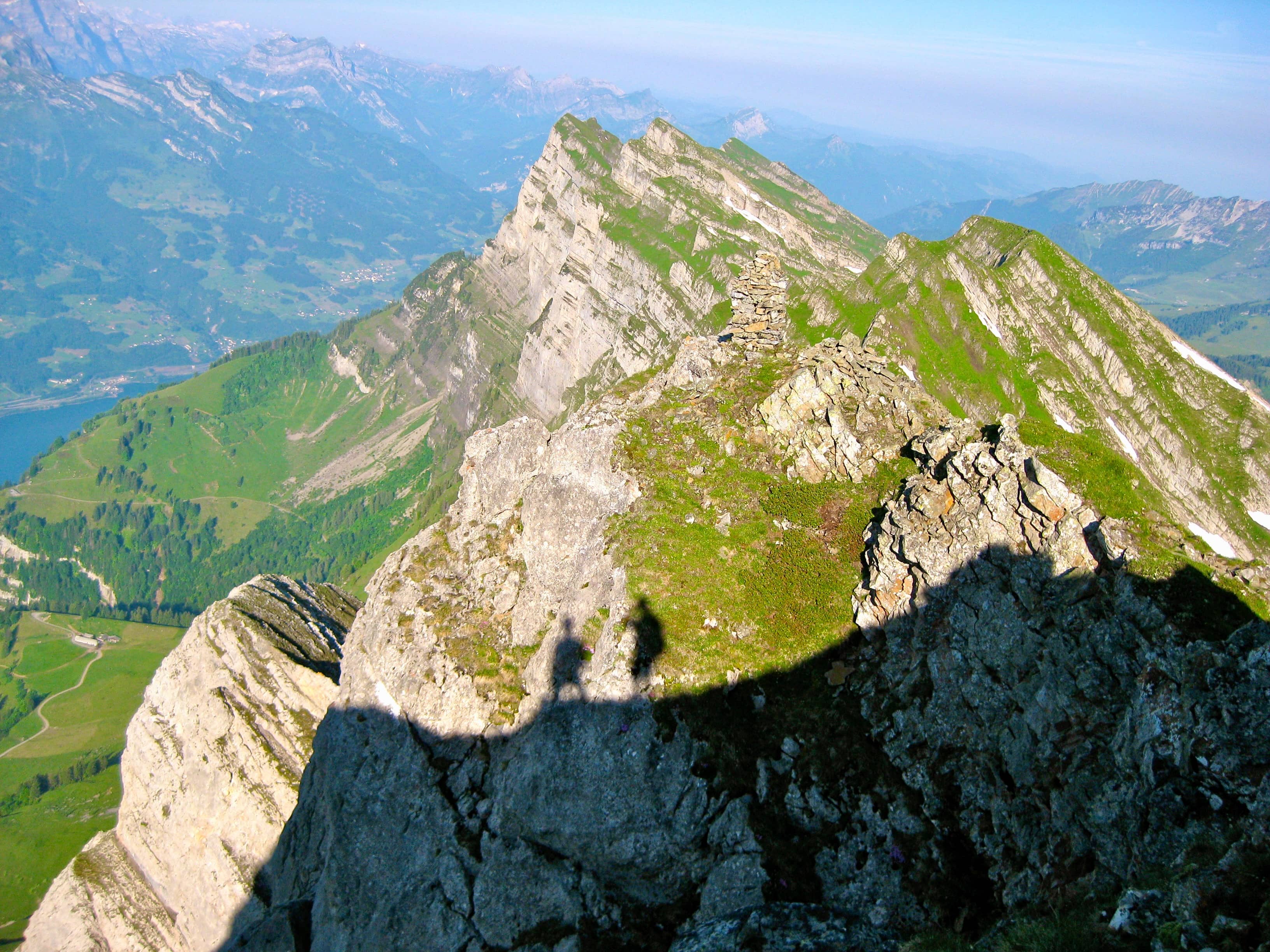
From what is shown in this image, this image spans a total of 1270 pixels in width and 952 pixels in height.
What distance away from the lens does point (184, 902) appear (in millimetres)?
54031

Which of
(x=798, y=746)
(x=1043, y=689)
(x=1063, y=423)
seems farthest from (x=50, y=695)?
(x=1063, y=423)

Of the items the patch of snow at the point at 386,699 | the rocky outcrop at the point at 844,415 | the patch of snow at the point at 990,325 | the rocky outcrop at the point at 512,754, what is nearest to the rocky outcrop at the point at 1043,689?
the rocky outcrop at the point at 844,415

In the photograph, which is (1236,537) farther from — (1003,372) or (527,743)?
(527,743)

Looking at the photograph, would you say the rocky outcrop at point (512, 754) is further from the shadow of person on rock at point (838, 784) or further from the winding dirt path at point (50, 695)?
the winding dirt path at point (50, 695)

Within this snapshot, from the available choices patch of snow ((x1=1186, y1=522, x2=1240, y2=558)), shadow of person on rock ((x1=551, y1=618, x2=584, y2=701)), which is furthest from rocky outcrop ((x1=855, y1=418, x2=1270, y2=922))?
patch of snow ((x1=1186, y1=522, x2=1240, y2=558))

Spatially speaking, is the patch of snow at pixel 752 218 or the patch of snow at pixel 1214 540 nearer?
the patch of snow at pixel 1214 540

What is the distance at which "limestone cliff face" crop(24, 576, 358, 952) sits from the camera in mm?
51156

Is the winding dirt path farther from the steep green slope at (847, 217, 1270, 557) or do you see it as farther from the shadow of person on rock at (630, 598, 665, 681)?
the steep green slope at (847, 217, 1270, 557)

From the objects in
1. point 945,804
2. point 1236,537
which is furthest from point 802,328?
point 945,804

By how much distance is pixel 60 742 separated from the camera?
14050cm

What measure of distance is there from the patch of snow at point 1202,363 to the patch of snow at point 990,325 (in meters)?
→ 15.1

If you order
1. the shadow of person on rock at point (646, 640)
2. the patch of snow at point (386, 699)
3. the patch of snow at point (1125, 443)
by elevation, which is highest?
the patch of snow at point (1125, 443)

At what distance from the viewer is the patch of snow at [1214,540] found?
43938 millimetres

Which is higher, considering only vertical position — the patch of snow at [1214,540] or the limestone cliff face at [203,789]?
the patch of snow at [1214,540]
